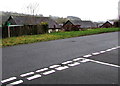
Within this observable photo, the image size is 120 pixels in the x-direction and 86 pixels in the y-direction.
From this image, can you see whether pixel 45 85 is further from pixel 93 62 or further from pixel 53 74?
pixel 93 62

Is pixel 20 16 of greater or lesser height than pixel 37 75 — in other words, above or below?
above

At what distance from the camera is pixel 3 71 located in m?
3.64

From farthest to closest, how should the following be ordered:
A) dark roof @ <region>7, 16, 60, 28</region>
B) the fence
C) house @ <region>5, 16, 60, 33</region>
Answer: dark roof @ <region>7, 16, 60, 28</region>, house @ <region>5, 16, 60, 33</region>, the fence

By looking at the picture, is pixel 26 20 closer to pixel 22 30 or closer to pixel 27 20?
pixel 27 20

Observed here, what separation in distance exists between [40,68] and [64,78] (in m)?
1.04

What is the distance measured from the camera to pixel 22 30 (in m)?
14.1

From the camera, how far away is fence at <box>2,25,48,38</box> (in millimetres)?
12711

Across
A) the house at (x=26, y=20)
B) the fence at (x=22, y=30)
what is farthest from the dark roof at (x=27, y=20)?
the fence at (x=22, y=30)

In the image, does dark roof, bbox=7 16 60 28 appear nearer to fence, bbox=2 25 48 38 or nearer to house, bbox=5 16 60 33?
house, bbox=5 16 60 33

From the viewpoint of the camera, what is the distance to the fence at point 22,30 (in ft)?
41.7

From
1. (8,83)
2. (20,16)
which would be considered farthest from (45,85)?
(20,16)

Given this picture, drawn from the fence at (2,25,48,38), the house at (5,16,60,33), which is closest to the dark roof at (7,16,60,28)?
the house at (5,16,60,33)

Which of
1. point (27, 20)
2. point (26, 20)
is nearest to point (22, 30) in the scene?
point (26, 20)

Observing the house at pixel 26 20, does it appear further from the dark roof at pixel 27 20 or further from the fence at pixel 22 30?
the fence at pixel 22 30
